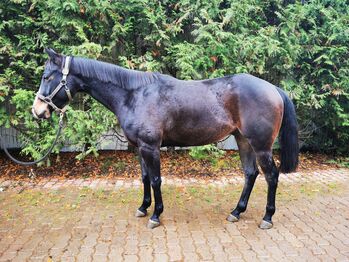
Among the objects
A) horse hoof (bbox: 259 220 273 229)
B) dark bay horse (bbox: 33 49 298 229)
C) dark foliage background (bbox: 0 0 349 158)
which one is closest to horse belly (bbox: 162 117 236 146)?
dark bay horse (bbox: 33 49 298 229)

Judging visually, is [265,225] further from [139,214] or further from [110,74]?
[110,74]

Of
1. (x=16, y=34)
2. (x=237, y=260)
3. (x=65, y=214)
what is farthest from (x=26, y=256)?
(x=16, y=34)

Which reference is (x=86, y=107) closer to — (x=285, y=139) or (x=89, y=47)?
(x=89, y=47)

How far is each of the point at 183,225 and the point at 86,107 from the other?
10.3 feet

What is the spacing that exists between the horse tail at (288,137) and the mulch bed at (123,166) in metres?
2.07

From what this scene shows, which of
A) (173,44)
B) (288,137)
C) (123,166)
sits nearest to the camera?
(288,137)

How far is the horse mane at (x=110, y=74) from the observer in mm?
3475

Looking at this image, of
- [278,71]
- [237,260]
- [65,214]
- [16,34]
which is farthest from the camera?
[278,71]

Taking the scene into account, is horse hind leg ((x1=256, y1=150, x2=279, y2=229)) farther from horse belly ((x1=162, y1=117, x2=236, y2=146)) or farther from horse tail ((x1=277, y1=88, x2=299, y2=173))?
horse belly ((x1=162, y1=117, x2=236, y2=146))

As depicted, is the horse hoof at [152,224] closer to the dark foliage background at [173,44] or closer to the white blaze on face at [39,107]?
the white blaze on face at [39,107]

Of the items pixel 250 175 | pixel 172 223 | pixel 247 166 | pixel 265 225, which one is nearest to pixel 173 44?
pixel 247 166

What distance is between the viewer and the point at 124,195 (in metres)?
4.75

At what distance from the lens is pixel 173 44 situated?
18.9ft

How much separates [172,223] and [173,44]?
341 cm
